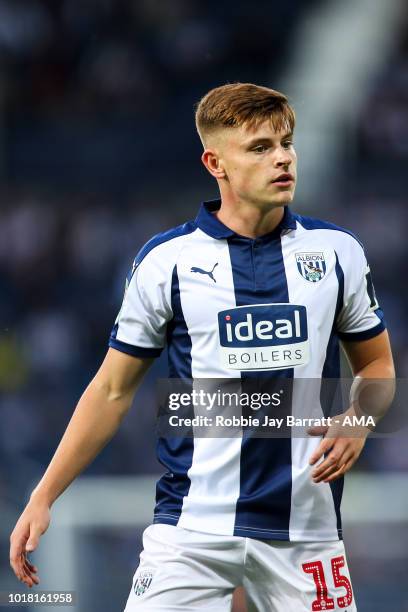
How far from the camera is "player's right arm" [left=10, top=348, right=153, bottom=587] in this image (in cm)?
292

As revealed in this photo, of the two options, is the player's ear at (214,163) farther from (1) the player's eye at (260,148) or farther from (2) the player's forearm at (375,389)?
(2) the player's forearm at (375,389)

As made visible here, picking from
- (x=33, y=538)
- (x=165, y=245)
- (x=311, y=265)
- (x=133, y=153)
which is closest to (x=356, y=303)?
(x=311, y=265)

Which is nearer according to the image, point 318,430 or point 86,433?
point 318,430

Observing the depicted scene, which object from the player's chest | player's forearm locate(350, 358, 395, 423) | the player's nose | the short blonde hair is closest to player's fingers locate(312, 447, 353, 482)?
player's forearm locate(350, 358, 395, 423)

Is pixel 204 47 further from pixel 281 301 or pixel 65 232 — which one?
pixel 281 301

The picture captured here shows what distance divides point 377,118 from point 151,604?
7.31 m

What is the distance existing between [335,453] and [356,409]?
0.58 feet

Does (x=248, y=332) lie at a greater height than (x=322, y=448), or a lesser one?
greater

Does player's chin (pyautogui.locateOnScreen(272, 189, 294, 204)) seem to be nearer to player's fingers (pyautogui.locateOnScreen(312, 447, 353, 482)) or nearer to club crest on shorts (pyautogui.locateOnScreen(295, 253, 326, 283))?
club crest on shorts (pyautogui.locateOnScreen(295, 253, 326, 283))

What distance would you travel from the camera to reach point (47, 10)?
33.8 feet

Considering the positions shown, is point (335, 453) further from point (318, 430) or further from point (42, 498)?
point (42, 498)

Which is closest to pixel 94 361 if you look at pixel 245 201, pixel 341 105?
pixel 341 105

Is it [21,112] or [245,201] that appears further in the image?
[21,112]

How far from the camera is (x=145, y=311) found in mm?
2949
